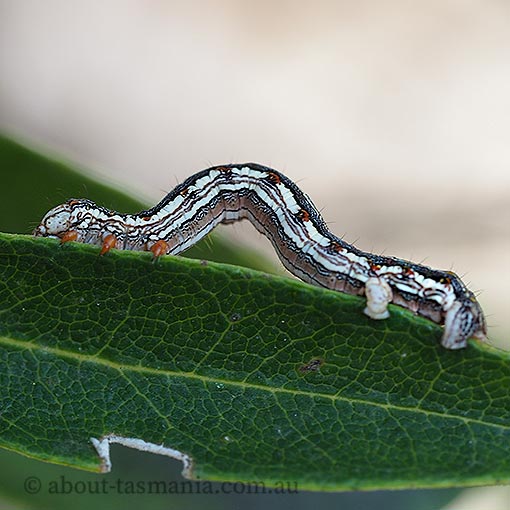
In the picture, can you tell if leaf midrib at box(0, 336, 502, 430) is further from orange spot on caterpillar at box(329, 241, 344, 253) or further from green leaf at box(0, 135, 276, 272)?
orange spot on caterpillar at box(329, 241, 344, 253)

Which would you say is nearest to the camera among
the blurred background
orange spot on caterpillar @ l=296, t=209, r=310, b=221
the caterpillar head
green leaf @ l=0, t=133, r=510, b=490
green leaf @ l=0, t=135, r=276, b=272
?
green leaf @ l=0, t=133, r=510, b=490

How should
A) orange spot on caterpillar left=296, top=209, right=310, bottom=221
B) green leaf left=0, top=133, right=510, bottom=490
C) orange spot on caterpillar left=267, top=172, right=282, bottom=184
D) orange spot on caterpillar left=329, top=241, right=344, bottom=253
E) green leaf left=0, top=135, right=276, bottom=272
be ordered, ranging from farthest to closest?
1. orange spot on caterpillar left=267, top=172, right=282, bottom=184
2. orange spot on caterpillar left=296, top=209, right=310, bottom=221
3. orange spot on caterpillar left=329, top=241, right=344, bottom=253
4. green leaf left=0, top=135, right=276, bottom=272
5. green leaf left=0, top=133, right=510, bottom=490

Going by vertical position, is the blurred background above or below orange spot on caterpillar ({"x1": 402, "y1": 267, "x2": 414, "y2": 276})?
above

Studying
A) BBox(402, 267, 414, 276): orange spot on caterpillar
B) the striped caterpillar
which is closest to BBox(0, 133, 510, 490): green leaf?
the striped caterpillar

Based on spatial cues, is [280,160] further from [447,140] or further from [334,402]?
[334,402]

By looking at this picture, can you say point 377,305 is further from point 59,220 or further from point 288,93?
point 288,93

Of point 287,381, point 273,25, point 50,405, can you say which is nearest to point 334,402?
point 287,381

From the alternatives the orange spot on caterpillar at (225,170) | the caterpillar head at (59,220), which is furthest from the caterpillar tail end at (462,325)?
the caterpillar head at (59,220)

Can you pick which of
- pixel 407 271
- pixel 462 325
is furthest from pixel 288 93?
pixel 462 325

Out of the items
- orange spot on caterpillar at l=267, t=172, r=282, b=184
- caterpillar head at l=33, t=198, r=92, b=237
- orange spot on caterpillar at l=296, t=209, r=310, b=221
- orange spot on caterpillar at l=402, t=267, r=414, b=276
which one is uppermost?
orange spot on caterpillar at l=267, t=172, r=282, b=184
